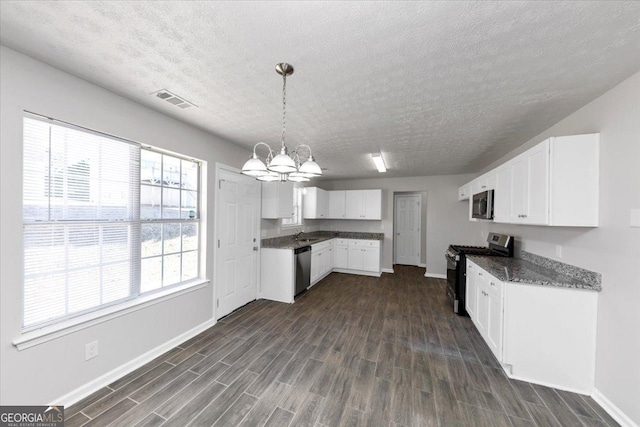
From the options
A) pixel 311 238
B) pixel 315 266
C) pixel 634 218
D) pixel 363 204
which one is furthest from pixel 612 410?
pixel 363 204

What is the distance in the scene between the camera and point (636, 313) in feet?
5.34

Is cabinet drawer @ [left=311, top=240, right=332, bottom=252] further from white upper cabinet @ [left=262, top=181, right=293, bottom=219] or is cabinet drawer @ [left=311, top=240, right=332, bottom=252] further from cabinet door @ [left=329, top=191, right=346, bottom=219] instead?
white upper cabinet @ [left=262, top=181, right=293, bottom=219]

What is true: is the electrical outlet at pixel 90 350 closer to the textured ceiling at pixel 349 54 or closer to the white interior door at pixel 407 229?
the textured ceiling at pixel 349 54

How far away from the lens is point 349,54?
1.51 meters

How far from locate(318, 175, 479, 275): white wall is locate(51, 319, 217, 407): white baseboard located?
16.1 feet

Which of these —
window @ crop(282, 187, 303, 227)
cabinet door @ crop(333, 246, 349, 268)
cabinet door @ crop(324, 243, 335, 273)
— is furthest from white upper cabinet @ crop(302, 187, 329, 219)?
cabinet door @ crop(333, 246, 349, 268)

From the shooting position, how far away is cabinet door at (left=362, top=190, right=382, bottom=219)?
19.8ft

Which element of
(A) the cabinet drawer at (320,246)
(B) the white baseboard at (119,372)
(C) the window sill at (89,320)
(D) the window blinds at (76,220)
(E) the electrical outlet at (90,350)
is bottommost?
(B) the white baseboard at (119,372)

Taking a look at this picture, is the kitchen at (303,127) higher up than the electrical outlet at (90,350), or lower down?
higher up

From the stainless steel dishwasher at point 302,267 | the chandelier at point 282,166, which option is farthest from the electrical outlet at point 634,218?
the stainless steel dishwasher at point 302,267

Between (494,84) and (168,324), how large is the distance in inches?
154

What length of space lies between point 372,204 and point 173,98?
491 cm

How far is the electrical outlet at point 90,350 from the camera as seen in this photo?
1.91m

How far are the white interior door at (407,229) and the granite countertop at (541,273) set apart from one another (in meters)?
4.04
